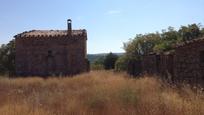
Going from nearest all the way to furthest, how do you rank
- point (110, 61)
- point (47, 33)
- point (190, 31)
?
point (47, 33) → point (190, 31) → point (110, 61)

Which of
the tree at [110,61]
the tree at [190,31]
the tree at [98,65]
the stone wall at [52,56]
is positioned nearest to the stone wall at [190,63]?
the stone wall at [52,56]

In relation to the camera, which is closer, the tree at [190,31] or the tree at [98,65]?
the tree at [190,31]

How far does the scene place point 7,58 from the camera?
5331 cm

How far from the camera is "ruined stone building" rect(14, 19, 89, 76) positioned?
3700 cm

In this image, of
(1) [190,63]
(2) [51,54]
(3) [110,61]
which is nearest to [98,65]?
(3) [110,61]

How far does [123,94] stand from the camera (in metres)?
13.1

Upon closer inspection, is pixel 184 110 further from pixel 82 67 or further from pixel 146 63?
pixel 82 67

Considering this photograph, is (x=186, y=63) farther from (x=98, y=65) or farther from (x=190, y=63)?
(x=98, y=65)

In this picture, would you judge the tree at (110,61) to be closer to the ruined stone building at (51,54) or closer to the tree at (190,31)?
the tree at (190,31)

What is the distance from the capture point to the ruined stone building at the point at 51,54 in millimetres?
37000

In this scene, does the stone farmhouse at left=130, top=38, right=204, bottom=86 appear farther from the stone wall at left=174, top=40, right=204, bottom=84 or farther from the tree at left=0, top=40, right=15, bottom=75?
the tree at left=0, top=40, right=15, bottom=75

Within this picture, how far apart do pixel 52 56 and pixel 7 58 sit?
18.0m

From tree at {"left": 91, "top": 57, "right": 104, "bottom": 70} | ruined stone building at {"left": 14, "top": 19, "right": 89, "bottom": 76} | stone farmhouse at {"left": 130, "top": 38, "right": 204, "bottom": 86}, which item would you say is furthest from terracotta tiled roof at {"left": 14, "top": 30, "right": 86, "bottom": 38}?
tree at {"left": 91, "top": 57, "right": 104, "bottom": 70}

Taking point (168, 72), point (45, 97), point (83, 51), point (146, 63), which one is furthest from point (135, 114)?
point (83, 51)
